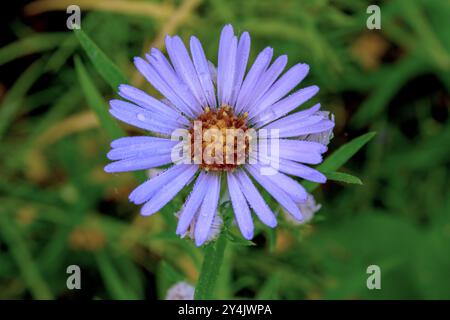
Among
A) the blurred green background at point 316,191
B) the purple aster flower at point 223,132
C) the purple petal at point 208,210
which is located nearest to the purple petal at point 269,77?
the purple aster flower at point 223,132

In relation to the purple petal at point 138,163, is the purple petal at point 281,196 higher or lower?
lower

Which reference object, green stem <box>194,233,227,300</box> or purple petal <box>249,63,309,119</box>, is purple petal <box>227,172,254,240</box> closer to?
green stem <box>194,233,227,300</box>

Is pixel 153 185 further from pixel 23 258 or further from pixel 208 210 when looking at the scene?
pixel 23 258

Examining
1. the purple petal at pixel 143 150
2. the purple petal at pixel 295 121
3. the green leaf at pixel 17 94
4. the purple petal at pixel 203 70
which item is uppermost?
the green leaf at pixel 17 94

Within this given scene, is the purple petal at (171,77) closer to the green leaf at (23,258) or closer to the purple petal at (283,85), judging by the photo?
the purple petal at (283,85)

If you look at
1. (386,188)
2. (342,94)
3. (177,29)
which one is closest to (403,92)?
(342,94)

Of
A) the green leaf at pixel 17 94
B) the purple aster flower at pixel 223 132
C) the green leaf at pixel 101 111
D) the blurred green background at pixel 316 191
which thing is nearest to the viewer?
the purple aster flower at pixel 223 132
